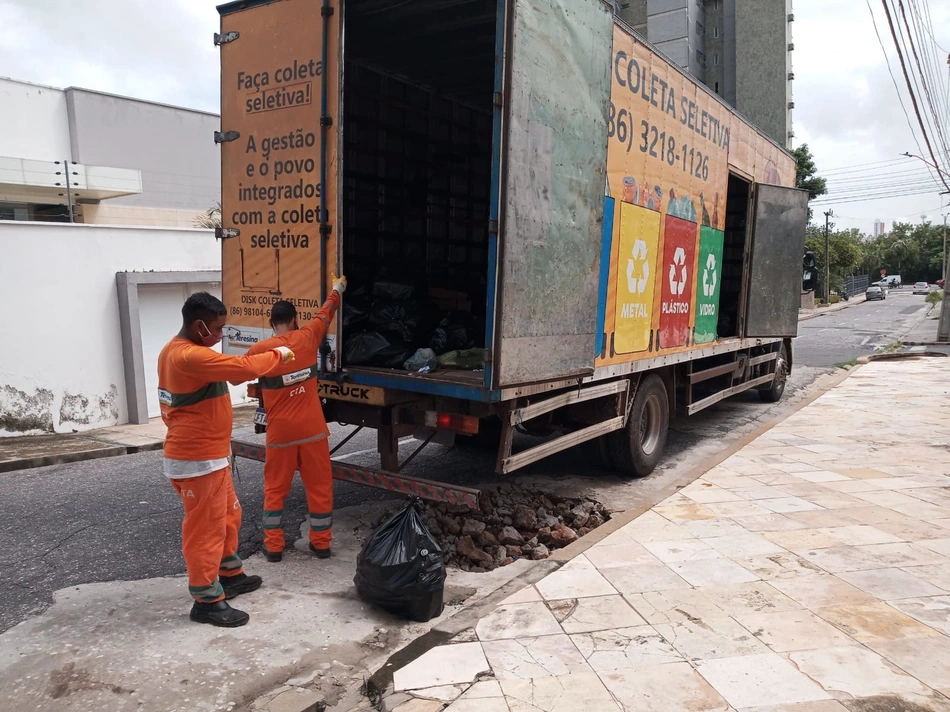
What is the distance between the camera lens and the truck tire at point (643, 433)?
6.00 metres

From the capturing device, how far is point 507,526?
484 cm

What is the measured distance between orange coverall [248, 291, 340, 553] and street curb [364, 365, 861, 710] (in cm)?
115

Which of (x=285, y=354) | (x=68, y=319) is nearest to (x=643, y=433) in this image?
(x=285, y=354)

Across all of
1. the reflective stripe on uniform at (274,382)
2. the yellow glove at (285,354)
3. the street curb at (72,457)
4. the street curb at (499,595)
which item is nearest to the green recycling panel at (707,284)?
the street curb at (499,595)

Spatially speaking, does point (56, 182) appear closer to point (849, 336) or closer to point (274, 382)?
point (274, 382)

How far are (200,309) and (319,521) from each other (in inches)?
62.4

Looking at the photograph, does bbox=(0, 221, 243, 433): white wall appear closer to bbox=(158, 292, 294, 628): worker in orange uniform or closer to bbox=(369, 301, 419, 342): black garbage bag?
bbox=(369, 301, 419, 342): black garbage bag

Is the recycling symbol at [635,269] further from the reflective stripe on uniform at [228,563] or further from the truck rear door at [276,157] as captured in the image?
the reflective stripe on uniform at [228,563]

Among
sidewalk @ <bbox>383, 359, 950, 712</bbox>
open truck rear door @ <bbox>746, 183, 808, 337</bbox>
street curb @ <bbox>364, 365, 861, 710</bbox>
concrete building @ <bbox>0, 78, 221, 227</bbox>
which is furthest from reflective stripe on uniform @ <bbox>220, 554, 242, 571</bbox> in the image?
concrete building @ <bbox>0, 78, 221, 227</bbox>

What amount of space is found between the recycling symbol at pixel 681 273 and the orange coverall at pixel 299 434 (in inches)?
126

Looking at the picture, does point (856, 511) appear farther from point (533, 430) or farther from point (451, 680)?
point (451, 680)

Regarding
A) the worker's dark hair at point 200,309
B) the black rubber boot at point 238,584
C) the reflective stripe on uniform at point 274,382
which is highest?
the worker's dark hair at point 200,309

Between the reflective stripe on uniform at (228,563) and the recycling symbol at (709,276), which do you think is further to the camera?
the recycling symbol at (709,276)

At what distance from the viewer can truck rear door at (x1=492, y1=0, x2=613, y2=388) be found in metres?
3.83
